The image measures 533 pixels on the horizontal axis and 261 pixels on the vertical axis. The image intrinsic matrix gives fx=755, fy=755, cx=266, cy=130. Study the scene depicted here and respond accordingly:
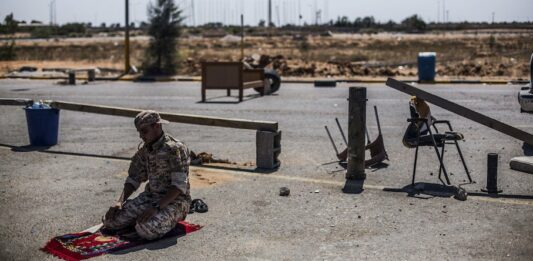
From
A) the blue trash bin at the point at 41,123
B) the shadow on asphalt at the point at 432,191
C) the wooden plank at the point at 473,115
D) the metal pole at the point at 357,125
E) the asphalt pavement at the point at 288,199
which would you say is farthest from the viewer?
the blue trash bin at the point at 41,123

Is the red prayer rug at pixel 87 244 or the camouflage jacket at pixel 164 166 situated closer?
the red prayer rug at pixel 87 244

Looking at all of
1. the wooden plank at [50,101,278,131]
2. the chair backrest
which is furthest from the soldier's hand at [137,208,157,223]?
the chair backrest

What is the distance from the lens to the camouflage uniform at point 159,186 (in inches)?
257

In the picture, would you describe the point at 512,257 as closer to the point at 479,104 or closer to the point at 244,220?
the point at 244,220

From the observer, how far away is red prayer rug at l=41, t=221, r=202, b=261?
20.2 ft

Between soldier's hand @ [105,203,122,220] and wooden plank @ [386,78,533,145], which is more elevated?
wooden plank @ [386,78,533,145]

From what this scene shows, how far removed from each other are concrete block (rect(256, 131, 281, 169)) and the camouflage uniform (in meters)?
3.08

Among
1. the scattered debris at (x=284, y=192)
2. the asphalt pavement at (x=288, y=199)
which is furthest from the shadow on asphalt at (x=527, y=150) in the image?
the scattered debris at (x=284, y=192)

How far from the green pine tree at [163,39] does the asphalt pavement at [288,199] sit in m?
16.5

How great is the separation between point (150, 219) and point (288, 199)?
215cm

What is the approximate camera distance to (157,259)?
606 cm

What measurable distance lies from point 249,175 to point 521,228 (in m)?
3.66

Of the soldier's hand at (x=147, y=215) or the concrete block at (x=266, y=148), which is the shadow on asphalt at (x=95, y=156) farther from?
the soldier's hand at (x=147, y=215)

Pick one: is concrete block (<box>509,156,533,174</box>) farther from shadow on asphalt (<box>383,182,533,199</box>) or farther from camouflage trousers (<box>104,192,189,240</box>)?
camouflage trousers (<box>104,192,189,240</box>)
